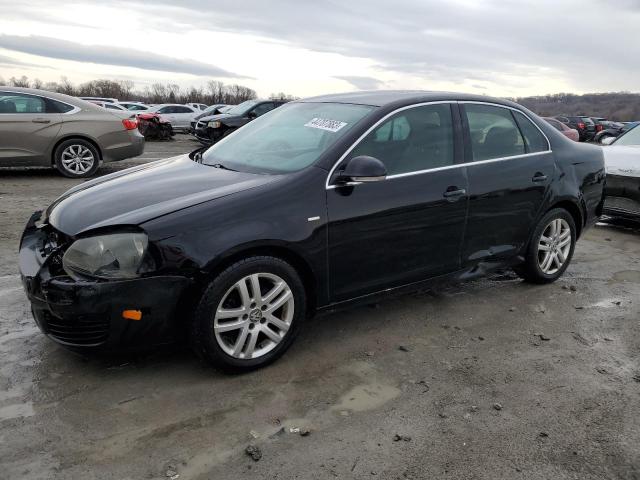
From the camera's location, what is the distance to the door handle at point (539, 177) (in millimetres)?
4516

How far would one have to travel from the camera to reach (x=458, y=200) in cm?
399

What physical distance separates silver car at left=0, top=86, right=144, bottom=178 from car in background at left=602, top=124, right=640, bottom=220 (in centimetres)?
760

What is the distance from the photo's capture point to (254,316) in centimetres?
322

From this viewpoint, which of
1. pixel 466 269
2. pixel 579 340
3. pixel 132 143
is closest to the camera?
pixel 579 340

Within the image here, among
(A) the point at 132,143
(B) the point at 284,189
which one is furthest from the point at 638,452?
(A) the point at 132,143

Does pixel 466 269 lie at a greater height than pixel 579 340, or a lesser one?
greater

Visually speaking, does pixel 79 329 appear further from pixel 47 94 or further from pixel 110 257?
pixel 47 94

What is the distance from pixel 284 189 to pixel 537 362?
1.95 m

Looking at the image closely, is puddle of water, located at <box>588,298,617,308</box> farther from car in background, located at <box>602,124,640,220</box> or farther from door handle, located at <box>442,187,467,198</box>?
car in background, located at <box>602,124,640,220</box>

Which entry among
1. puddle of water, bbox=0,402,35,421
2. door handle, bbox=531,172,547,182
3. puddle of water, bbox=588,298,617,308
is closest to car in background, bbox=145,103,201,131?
door handle, bbox=531,172,547,182

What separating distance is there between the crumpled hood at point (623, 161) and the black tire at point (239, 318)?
17.6 feet

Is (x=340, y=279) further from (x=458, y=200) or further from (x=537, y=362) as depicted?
(x=537, y=362)

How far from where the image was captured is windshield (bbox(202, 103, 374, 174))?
3.66 meters

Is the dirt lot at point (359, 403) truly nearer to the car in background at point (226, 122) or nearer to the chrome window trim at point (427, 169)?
the chrome window trim at point (427, 169)
